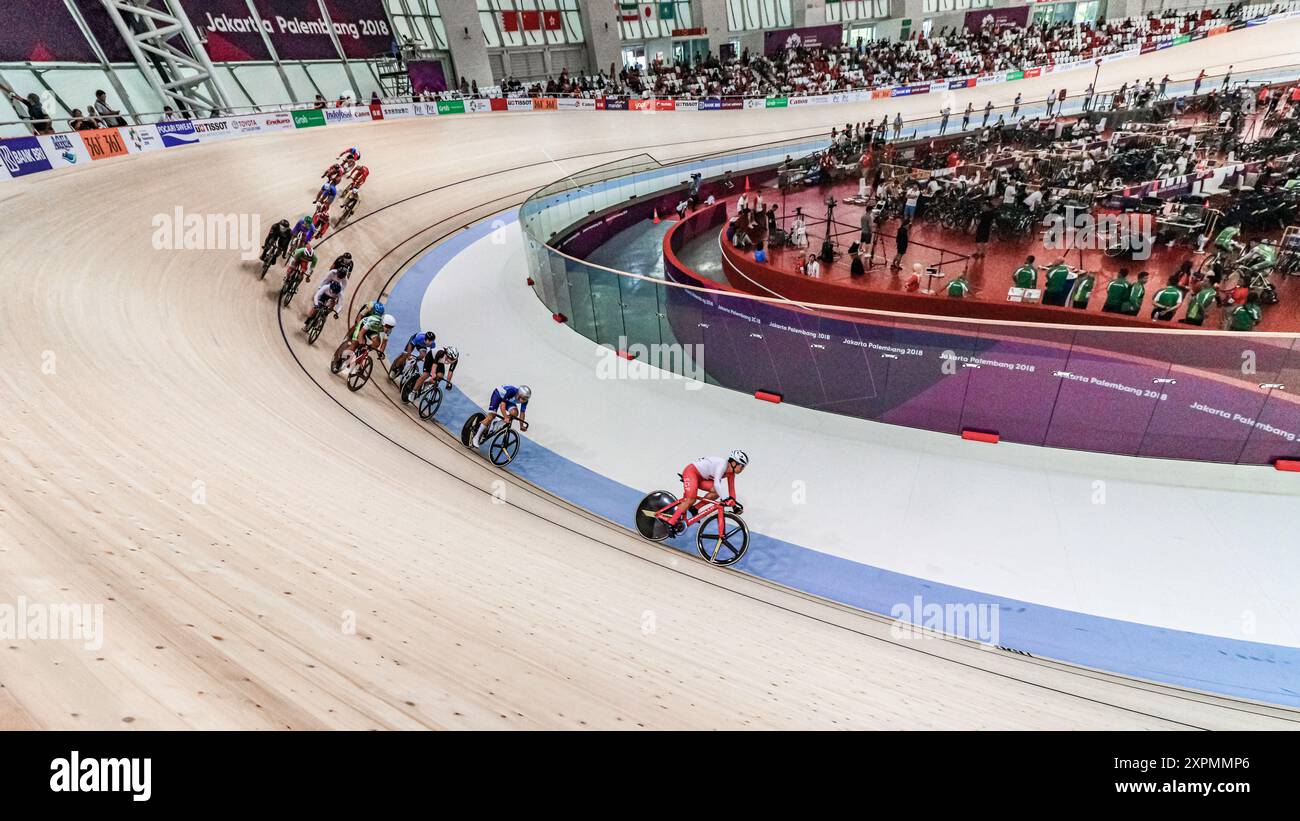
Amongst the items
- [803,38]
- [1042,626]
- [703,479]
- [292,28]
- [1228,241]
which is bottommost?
[1042,626]

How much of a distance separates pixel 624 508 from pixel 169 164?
1347 cm

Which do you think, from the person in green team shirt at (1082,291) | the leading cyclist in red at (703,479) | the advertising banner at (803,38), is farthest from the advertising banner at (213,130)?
the advertising banner at (803,38)

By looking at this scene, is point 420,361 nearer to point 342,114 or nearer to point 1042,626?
point 1042,626

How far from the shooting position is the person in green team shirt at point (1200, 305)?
22.8ft

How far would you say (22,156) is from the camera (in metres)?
10.8

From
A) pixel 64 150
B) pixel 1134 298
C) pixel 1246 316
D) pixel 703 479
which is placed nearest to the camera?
pixel 703 479

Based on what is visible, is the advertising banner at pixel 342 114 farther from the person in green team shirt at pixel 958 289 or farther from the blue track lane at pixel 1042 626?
the person in green team shirt at pixel 958 289

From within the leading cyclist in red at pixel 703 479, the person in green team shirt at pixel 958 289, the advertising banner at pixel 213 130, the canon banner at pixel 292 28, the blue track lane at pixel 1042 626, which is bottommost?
the blue track lane at pixel 1042 626

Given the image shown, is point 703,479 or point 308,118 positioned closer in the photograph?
point 703,479

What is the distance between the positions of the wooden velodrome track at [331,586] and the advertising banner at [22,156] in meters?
4.73

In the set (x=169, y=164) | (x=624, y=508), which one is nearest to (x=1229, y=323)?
(x=624, y=508)

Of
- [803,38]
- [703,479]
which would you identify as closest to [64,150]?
[703,479]

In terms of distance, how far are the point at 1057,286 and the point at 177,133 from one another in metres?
18.4
